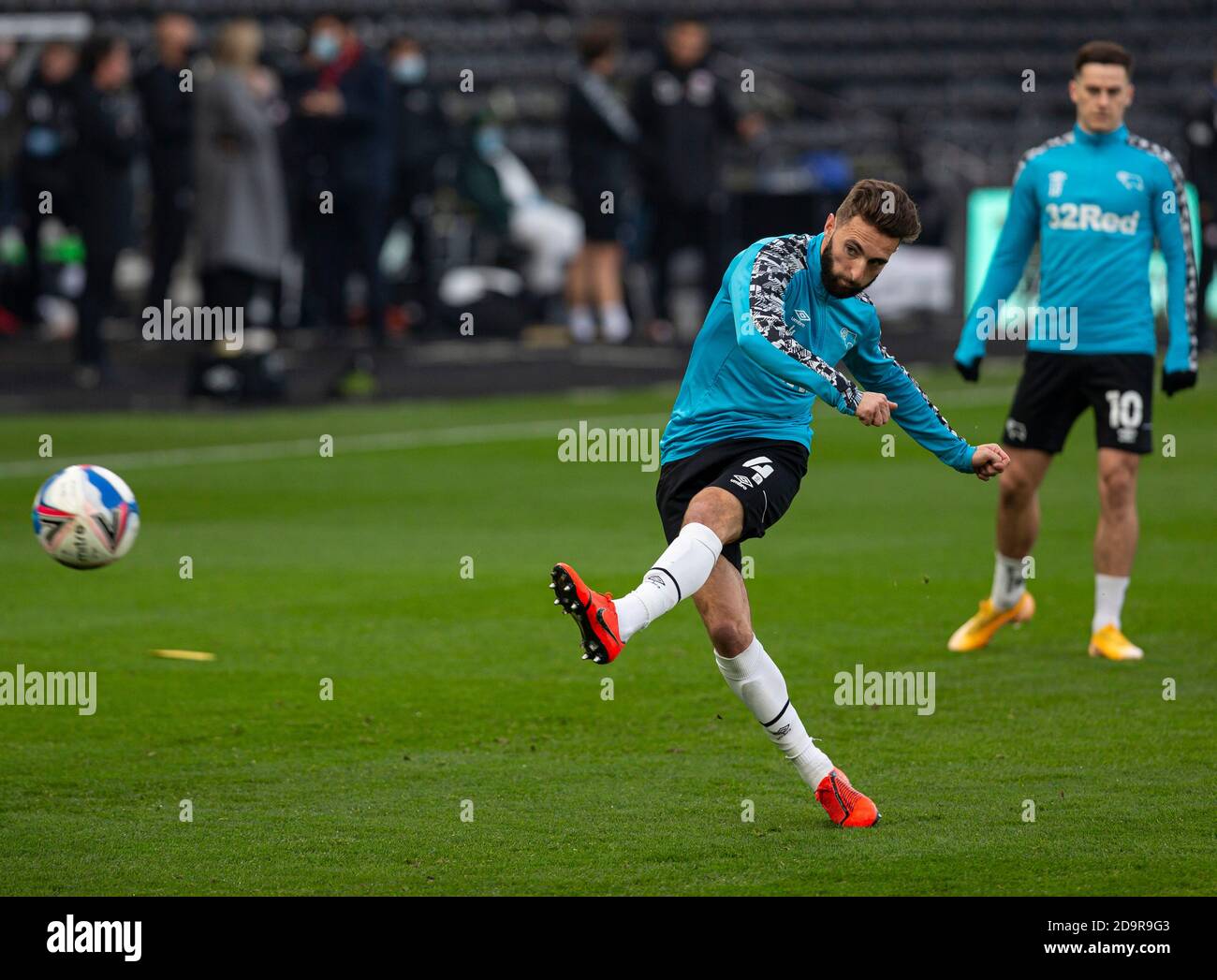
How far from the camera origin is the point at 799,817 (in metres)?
6.49

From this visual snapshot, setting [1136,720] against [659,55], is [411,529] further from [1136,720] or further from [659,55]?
[659,55]

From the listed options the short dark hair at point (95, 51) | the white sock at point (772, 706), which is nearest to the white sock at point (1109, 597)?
the white sock at point (772, 706)

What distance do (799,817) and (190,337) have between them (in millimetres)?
13929

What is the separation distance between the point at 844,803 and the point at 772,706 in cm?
36

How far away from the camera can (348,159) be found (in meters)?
20.0

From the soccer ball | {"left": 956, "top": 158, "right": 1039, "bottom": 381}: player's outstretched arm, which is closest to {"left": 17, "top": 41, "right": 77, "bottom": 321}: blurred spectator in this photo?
the soccer ball

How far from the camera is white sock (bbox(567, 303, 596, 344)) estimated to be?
70.1ft

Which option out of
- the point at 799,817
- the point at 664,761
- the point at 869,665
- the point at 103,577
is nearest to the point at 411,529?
the point at 103,577

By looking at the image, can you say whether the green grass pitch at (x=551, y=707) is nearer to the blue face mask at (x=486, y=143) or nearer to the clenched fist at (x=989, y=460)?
the clenched fist at (x=989, y=460)

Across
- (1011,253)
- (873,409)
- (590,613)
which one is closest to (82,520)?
(590,613)

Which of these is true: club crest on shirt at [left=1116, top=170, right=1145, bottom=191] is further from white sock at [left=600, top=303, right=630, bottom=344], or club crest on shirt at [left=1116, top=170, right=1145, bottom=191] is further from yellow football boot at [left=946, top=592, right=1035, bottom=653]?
white sock at [left=600, top=303, right=630, bottom=344]

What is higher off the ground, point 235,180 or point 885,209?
point 235,180

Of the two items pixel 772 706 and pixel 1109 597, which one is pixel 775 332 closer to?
pixel 772 706

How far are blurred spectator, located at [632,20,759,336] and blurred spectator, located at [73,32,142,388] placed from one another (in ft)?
17.7
